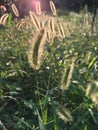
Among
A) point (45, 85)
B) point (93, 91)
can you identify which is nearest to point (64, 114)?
point (93, 91)

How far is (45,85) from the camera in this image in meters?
2.87

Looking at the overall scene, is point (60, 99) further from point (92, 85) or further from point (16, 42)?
point (16, 42)

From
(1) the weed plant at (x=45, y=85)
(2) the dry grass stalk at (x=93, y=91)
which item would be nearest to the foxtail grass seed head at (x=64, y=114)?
(1) the weed plant at (x=45, y=85)

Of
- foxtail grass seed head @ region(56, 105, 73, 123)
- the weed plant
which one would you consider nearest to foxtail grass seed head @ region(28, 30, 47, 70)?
the weed plant

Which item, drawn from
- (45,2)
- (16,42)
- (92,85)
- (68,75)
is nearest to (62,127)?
(68,75)

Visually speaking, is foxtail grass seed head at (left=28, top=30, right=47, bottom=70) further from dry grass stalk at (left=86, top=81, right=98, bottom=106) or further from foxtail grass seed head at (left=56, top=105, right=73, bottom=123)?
dry grass stalk at (left=86, top=81, right=98, bottom=106)

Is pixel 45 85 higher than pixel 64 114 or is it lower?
lower

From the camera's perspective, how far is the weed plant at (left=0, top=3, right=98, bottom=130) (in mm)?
1927

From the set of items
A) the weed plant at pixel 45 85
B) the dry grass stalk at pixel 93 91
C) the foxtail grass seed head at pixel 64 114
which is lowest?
the weed plant at pixel 45 85

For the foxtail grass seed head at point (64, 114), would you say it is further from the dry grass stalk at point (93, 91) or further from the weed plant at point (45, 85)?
the dry grass stalk at point (93, 91)

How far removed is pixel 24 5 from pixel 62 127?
7859 millimetres

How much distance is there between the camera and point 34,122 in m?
2.57

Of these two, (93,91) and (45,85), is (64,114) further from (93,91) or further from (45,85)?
→ (45,85)

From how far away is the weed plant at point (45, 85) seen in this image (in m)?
1.93
